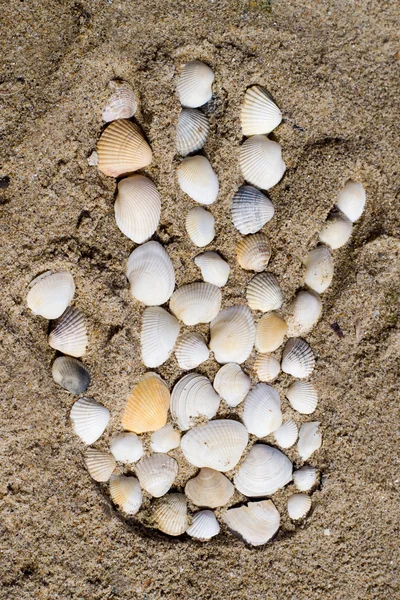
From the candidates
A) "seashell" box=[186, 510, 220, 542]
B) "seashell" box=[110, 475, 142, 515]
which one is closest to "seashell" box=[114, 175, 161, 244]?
"seashell" box=[110, 475, 142, 515]

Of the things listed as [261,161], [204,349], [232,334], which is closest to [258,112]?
[261,161]

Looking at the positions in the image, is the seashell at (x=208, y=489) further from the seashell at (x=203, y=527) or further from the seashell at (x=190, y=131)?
the seashell at (x=190, y=131)

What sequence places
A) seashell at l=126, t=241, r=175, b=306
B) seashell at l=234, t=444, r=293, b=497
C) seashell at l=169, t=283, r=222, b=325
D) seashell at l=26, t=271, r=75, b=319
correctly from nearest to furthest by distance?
seashell at l=26, t=271, r=75, b=319 → seashell at l=126, t=241, r=175, b=306 → seashell at l=169, t=283, r=222, b=325 → seashell at l=234, t=444, r=293, b=497

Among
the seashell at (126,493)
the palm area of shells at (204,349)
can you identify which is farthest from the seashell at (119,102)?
the seashell at (126,493)

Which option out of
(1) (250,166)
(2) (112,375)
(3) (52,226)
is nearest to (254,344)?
(2) (112,375)

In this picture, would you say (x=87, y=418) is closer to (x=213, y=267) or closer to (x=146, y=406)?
(x=146, y=406)

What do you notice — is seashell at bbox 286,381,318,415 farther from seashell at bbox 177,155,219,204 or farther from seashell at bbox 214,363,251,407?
seashell at bbox 177,155,219,204

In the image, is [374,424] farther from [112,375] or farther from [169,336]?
[112,375]
